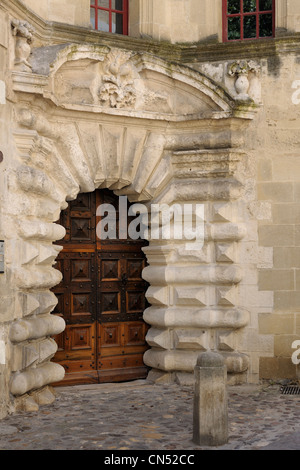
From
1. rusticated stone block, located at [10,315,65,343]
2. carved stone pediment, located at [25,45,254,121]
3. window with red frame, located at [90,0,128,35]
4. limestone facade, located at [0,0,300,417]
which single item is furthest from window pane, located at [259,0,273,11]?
rusticated stone block, located at [10,315,65,343]

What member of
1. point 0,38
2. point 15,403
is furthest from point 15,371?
point 0,38

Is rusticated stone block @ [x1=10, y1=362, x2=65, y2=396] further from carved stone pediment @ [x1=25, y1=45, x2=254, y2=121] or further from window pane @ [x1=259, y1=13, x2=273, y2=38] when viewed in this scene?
window pane @ [x1=259, y1=13, x2=273, y2=38]

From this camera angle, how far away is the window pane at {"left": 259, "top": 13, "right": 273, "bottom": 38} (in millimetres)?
8641

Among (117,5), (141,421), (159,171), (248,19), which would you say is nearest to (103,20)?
(117,5)

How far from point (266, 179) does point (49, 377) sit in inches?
138

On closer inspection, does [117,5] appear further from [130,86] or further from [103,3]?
[130,86]

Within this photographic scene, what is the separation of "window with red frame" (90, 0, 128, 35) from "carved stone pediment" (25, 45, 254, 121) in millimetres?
770

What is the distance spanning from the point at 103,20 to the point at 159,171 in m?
2.04

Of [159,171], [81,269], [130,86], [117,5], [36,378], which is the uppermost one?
[117,5]

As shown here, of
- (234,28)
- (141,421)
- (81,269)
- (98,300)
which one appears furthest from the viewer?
(234,28)

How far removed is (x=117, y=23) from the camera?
8547 mm

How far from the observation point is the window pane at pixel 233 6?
28.8 ft

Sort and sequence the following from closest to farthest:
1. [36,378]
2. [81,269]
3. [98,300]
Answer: [36,378] → [81,269] → [98,300]
